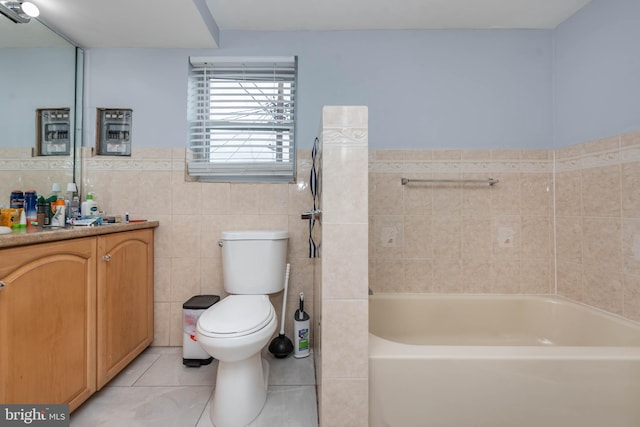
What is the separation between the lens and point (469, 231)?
187cm

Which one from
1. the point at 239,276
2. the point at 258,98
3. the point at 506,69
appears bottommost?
the point at 239,276

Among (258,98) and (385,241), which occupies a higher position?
(258,98)

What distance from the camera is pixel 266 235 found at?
1.74 metres

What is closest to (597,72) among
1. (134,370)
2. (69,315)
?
(69,315)

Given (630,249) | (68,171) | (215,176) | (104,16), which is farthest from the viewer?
(215,176)

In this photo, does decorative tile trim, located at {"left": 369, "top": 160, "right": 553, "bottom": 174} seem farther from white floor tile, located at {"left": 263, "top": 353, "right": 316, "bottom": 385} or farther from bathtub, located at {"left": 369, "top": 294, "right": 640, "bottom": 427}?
white floor tile, located at {"left": 263, "top": 353, "right": 316, "bottom": 385}

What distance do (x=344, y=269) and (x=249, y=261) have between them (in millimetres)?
806

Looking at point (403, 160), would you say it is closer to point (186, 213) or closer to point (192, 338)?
point (186, 213)

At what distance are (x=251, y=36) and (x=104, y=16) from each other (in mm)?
828

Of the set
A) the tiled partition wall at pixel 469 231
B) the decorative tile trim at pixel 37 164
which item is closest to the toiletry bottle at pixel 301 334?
the tiled partition wall at pixel 469 231

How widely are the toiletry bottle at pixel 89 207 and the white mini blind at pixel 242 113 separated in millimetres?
632

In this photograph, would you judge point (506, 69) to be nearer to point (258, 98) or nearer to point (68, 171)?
point (258, 98)

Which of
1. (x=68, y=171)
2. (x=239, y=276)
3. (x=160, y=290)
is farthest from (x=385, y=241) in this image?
(x=68, y=171)

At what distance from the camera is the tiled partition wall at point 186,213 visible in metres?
1.93
